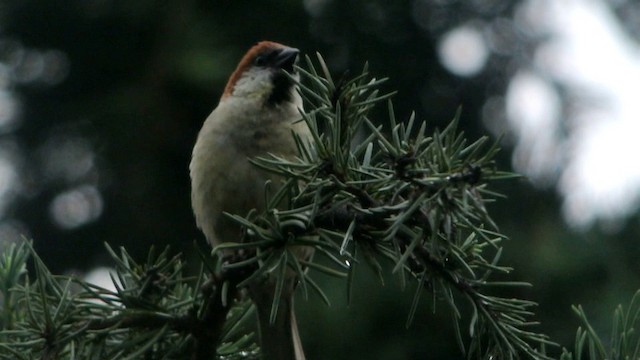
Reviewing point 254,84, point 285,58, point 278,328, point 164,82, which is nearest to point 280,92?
point 254,84

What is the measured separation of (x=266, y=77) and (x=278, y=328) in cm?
105

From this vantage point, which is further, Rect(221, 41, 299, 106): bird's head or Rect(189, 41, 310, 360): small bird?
Rect(221, 41, 299, 106): bird's head

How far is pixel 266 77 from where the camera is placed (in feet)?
11.7

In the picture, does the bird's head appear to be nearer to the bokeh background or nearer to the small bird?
the small bird

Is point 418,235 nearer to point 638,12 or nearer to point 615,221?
point 615,221

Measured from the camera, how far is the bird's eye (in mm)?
3736

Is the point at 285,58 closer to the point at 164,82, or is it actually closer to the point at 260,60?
the point at 260,60

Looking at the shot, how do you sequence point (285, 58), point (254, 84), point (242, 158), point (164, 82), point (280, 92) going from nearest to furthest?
point (242, 158)
point (280, 92)
point (254, 84)
point (285, 58)
point (164, 82)

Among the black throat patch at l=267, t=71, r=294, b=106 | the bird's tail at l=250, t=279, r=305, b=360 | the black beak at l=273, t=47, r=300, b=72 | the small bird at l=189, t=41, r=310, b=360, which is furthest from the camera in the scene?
the black beak at l=273, t=47, r=300, b=72

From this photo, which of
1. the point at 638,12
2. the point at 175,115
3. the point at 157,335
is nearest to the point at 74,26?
the point at 175,115

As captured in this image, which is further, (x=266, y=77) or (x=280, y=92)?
(x=266, y=77)

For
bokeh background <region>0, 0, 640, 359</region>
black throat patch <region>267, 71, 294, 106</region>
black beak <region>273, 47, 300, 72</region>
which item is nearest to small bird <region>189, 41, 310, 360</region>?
black throat patch <region>267, 71, 294, 106</region>

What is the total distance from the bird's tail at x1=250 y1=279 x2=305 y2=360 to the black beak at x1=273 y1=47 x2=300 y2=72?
3.00ft

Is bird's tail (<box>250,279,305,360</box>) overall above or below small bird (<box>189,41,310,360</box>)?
below
